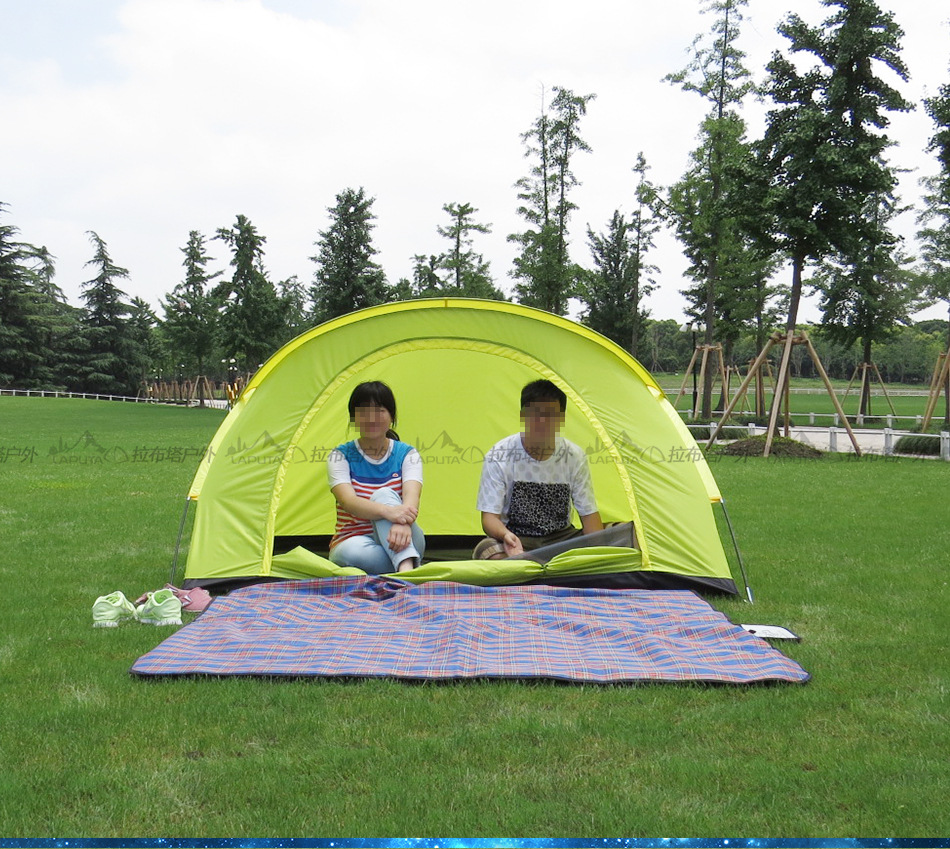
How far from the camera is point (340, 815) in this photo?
87.6 inches

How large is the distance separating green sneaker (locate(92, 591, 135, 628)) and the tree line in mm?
11173

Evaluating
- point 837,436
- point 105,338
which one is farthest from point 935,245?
point 105,338

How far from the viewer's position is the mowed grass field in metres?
2.21

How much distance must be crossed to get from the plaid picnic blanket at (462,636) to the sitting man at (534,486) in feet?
Answer: 1.65

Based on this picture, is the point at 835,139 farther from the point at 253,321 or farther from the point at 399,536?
the point at 253,321

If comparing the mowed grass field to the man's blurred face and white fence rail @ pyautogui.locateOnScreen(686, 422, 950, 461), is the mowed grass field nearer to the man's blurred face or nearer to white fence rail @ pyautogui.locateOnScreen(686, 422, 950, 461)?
the man's blurred face

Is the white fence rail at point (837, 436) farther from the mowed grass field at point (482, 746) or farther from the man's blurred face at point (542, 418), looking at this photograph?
the man's blurred face at point (542, 418)

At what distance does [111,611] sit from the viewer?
403 cm

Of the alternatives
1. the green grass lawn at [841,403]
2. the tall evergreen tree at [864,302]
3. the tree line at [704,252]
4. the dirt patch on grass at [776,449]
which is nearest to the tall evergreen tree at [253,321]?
the tree line at [704,252]

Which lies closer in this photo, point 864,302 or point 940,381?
point 940,381

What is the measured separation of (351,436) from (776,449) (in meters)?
9.04

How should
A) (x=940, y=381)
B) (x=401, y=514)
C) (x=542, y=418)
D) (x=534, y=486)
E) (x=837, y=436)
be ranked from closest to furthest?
1. (x=401, y=514)
2. (x=542, y=418)
3. (x=534, y=486)
4. (x=940, y=381)
5. (x=837, y=436)

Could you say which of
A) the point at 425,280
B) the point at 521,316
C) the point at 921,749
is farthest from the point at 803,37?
the point at 425,280

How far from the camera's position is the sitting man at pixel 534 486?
4.70 metres
